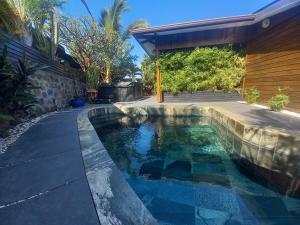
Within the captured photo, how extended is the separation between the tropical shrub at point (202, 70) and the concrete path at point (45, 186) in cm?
680

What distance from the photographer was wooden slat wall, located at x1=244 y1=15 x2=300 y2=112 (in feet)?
15.3

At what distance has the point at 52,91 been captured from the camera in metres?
6.14

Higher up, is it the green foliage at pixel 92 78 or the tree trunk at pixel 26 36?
the tree trunk at pixel 26 36

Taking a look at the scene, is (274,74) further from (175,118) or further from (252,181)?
(252,181)

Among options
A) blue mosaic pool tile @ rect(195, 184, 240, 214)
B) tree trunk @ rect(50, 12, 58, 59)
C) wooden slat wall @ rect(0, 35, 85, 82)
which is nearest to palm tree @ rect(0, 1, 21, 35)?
wooden slat wall @ rect(0, 35, 85, 82)

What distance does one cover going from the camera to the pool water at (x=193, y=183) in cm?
181

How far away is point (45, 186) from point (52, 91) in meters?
5.54

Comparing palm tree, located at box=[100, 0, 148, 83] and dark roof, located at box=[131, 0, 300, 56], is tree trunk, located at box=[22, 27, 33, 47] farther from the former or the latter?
palm tree, located at box=[100, 0, 148, 83]

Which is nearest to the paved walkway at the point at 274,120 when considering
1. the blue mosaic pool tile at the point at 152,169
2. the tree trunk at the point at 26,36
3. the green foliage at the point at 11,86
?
the blue mosaic pool tile at the point at 152,169

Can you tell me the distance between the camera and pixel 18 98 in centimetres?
335

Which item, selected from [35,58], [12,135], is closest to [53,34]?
[35,58]

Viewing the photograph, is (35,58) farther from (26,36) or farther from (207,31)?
(207,31)

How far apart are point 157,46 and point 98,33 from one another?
3.47 meters

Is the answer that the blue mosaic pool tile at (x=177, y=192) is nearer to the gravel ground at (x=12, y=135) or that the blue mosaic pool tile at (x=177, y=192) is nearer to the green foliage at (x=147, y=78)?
the gravel ground at (x=12, y=135)
